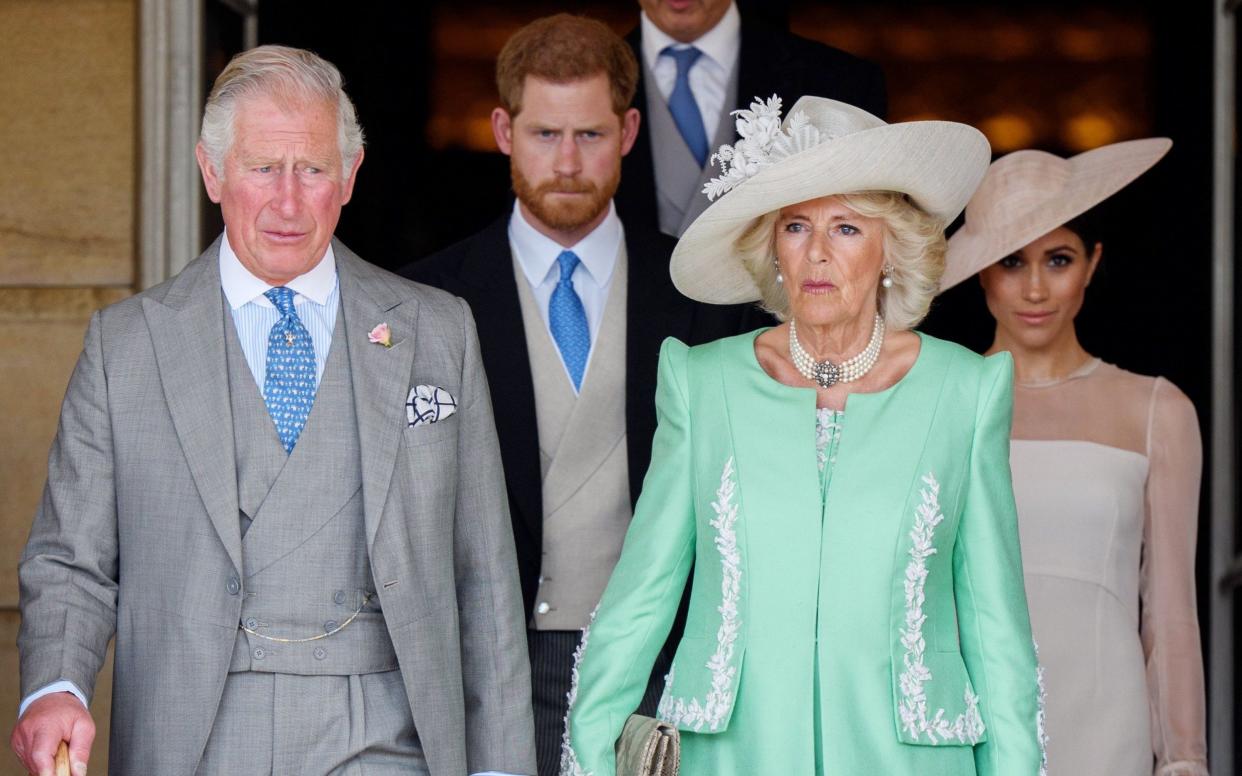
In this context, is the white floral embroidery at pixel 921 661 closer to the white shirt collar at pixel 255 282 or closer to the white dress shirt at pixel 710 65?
the white shirt collar at pixel 255 282

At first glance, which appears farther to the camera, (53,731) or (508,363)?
(508,363)

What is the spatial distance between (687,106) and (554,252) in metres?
0.99

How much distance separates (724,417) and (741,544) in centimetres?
24

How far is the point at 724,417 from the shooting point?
3.76m

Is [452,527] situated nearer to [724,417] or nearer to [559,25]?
[724,417]

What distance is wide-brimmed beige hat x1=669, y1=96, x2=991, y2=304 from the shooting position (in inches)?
147

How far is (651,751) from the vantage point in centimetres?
350

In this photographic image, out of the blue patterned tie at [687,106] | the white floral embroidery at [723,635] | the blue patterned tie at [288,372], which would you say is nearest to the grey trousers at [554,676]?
the white floral embroidery at [723,635]

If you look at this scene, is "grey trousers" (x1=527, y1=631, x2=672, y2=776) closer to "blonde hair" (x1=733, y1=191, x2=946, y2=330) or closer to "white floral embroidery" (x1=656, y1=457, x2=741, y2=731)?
"white floral embroidery" (x1=656, y1=457, x2=741, y2=731)

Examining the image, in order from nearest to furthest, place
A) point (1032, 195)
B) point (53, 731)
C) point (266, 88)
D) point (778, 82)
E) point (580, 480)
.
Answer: point (53, 731), point (266, 88), point (580, 480), point (1032, 195), point (778, 82)

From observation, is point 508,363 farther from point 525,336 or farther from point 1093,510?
point 1093,510

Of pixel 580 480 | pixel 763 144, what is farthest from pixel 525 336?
pixel 763 144

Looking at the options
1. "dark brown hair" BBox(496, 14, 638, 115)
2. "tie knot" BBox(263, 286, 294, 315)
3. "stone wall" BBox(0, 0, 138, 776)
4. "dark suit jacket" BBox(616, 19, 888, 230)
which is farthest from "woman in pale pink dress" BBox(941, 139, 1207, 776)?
"stone wall" BBox(0, 0, 138, 776)

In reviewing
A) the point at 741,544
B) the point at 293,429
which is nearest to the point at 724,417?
the point at 741,544
